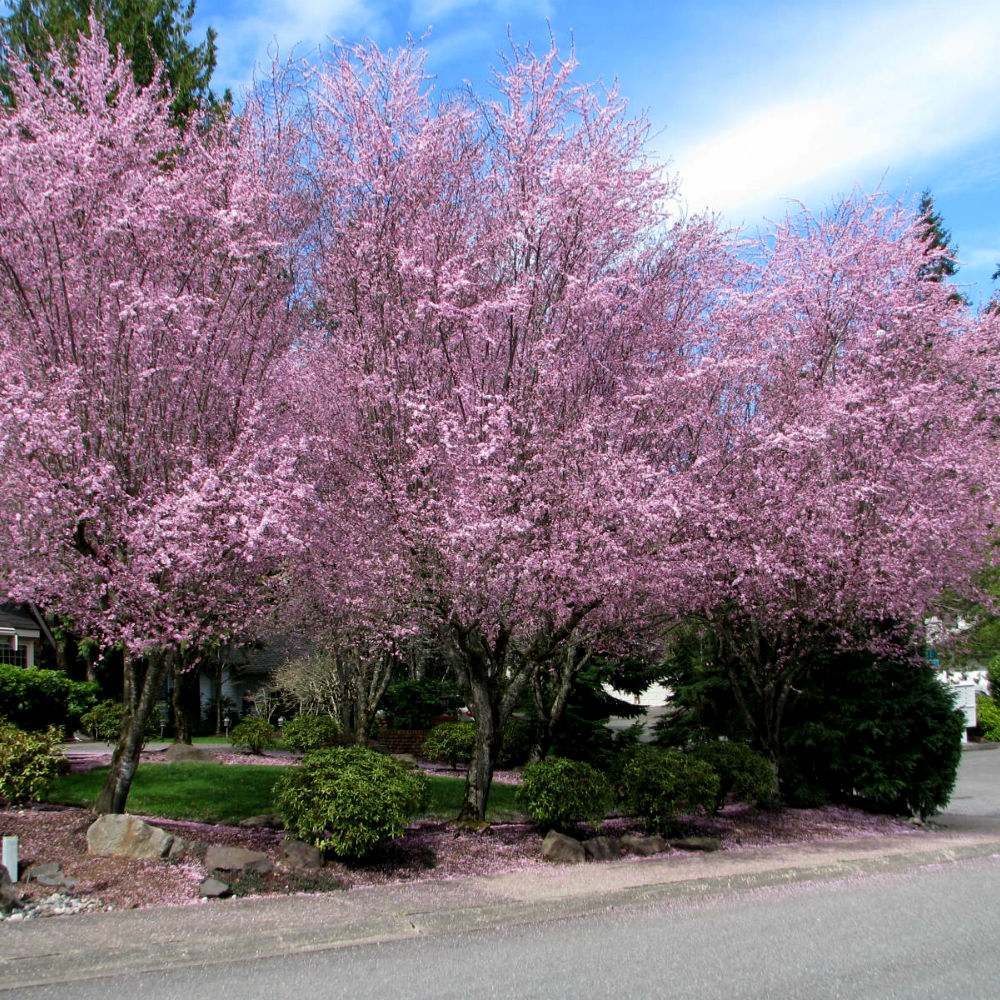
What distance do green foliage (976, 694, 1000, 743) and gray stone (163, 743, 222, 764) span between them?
28138 millimetres

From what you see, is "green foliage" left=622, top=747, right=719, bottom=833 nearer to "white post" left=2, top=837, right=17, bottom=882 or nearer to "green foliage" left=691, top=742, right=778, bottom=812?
"green foliage" left=691, top=742, right=778, bottom=812

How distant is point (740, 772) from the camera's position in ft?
43.2

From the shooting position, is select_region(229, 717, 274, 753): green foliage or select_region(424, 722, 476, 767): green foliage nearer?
select_region(424, 722, 476, 767): green foliage

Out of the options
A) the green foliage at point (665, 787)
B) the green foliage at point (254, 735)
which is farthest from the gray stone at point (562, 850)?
the green foliage at point (254, 735)

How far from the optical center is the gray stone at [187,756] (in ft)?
58.7

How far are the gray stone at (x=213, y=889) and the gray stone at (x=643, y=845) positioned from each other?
5003 mm

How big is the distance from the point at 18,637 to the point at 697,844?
978 inches

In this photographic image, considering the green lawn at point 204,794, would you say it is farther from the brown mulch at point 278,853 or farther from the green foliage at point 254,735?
the green foliage at point 254,735

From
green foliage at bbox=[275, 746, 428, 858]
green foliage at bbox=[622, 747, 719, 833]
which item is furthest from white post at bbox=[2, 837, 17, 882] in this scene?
green foliage at bbox=[622, 747, 719, 833]

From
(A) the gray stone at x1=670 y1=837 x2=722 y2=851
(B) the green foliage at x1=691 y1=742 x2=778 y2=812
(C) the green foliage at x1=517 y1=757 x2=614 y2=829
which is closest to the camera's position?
(C) the green foliage at x1=517 y1=757 x2=614 y2=829

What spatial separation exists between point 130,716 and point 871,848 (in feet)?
30.8

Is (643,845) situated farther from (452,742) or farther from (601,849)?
(452,742)

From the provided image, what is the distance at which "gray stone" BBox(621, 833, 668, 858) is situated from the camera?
11.2 m

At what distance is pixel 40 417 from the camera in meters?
8.84
